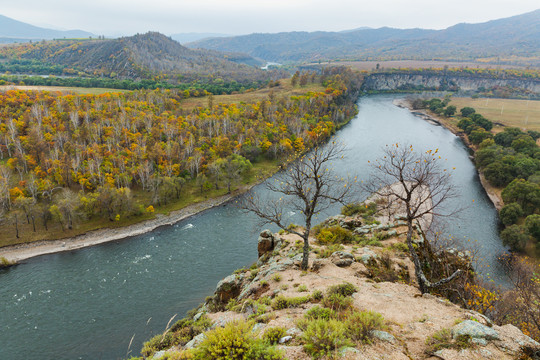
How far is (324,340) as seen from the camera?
40.1 feet

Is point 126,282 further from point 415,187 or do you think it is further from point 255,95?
point 255,95

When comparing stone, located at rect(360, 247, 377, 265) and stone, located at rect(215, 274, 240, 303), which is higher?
stone, located at rect(360, 247, 377, 265)

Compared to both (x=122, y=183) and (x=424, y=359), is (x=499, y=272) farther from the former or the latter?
(x=122, y=183)

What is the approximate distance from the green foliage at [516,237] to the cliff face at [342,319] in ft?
92.0

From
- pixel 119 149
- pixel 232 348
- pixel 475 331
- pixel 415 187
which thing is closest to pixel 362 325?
pixel 475 331

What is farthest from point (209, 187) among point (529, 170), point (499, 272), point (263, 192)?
point (529, 170)

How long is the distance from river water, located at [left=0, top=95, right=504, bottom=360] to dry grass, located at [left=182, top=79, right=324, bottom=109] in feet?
268

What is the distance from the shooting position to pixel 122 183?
212ft

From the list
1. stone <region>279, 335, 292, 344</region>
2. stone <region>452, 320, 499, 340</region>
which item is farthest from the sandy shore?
stone <region>452, 320, 499, 340</region>

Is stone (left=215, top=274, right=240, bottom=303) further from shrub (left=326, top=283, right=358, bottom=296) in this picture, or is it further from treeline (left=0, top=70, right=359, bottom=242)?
treeline (left=0, top=70, right=359, bottom=242)

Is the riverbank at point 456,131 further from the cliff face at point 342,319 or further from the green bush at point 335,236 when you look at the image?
the cliff face at point 342,319

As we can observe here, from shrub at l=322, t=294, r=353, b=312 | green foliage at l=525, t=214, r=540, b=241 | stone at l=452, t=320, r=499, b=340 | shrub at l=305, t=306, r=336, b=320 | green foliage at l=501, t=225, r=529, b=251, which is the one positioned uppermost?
stone at l=452, t=320, r=499, b=340

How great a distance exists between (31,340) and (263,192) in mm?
49024

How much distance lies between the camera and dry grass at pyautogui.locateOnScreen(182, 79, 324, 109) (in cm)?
13338
